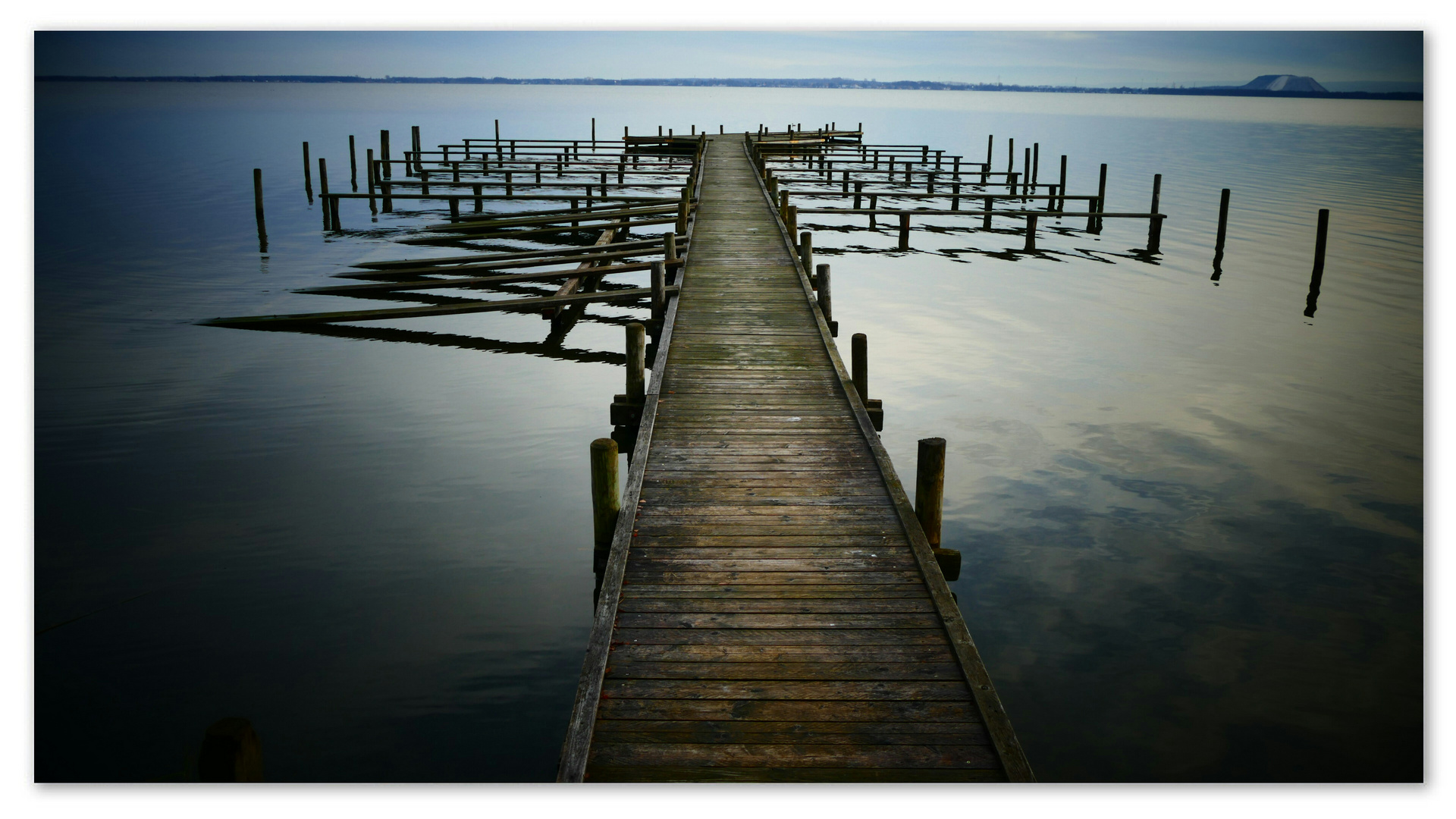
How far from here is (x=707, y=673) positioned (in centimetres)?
452

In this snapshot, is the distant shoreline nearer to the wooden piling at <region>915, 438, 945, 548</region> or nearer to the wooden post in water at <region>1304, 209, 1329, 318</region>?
the wooden piling at <region>915, 438, 945, 548</region>

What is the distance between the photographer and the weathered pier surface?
157 inches

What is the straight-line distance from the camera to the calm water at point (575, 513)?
6289 millimetres

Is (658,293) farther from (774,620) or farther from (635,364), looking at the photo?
(774,620)

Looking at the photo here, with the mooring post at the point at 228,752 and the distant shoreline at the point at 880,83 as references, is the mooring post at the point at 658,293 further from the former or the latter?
the mooring post at the point at 228,752

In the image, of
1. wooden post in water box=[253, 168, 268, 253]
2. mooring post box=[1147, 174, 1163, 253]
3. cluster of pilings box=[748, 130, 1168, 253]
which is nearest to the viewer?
mooring post box=[1147, 174, 1163, 253]

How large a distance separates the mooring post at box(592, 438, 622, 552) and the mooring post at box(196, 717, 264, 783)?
2852mm

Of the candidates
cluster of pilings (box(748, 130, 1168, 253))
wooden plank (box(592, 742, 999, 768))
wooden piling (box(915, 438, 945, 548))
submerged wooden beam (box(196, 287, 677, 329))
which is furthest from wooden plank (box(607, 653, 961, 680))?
cluster of pilings (box(748, 130, 1168, 253))

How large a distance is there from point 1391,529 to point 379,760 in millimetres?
9047

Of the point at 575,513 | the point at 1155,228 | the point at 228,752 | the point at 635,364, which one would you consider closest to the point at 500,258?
the point at 635,364

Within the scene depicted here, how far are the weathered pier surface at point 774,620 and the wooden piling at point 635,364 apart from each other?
26.8 inches

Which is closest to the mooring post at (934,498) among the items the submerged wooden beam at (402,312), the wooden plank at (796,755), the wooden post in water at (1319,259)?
the wooden plank at (796,755)

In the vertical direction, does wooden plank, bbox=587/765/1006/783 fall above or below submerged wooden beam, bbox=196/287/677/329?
below

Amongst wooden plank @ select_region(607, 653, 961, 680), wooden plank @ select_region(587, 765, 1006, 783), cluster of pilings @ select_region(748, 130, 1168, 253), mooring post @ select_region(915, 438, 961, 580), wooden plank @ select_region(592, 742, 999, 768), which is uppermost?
cluster of pilings @ select_region(748, 130, 1168, 253)
